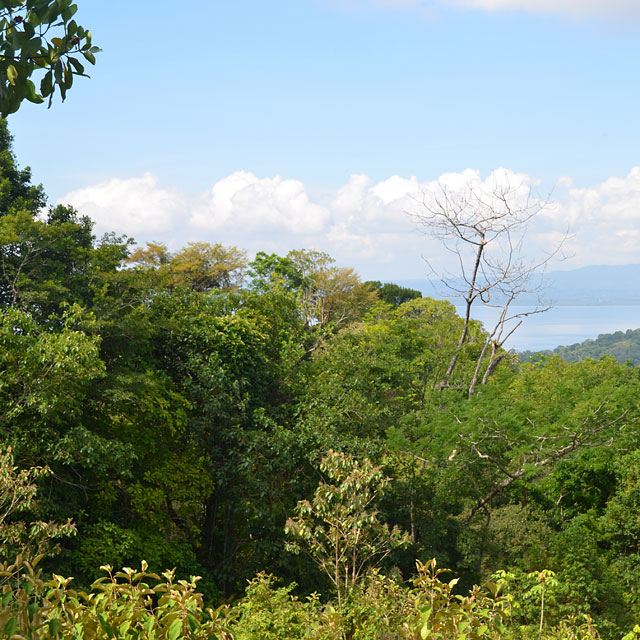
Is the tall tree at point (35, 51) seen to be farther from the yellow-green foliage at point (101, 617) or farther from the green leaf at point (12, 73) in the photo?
the yellow-green foliage at point (101, 617)

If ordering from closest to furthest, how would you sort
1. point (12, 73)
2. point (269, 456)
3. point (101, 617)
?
point (101, 617), point (12, 73), point (269, 456)

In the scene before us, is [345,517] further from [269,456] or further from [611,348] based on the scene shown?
[611,348]

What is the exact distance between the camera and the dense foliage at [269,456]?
726 cm

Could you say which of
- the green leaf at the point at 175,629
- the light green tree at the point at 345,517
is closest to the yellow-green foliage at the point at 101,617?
the green leaf at the point at 175,629

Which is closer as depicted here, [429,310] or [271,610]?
[271,610]

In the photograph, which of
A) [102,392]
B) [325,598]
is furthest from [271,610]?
[102,392]

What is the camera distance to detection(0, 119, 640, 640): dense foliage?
726cm

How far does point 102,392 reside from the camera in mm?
8344

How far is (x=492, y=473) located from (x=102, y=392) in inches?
248

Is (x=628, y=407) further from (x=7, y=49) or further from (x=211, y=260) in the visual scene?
(x=211, y=260)

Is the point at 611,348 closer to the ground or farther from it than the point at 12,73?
farther from it

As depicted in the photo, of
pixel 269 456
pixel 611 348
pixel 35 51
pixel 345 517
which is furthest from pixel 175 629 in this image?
pixel 611 348

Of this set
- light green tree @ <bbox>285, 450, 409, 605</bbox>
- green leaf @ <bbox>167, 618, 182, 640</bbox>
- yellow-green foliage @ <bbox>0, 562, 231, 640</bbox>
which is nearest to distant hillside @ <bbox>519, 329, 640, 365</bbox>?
light green tree @ <bbox>285, 450, 409, 605</bbox>

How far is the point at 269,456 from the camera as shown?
31.9 ft
